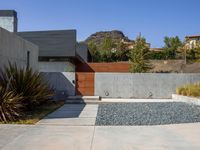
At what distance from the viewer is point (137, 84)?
23.6 metres

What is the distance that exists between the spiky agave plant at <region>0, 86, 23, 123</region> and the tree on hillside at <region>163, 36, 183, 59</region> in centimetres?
5048

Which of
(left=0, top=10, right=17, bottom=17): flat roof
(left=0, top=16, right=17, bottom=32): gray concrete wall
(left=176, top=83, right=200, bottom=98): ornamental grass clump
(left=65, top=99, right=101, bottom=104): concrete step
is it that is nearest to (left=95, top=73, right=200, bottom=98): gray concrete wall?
(left=176, top=83, right=200, bottom=98): ornamental grass clump

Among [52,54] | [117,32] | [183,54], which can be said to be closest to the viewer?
[52,54]

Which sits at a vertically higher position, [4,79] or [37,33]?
[37,33]

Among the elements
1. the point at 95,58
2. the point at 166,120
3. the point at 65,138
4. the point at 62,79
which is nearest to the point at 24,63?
the point at 62,79

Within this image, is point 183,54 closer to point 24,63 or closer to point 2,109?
point 24,63

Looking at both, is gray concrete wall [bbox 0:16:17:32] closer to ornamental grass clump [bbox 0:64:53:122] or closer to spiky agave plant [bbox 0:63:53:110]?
ornamental grass clump [bbox 0:64:53:122]

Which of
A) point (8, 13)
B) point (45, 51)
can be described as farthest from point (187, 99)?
point (45, 51)

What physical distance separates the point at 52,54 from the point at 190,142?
23028 millimetres

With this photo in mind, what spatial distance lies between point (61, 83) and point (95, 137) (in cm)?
1450

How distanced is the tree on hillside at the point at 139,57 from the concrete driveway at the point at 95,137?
27650 millimetres

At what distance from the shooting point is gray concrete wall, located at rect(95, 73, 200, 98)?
23.5 metres

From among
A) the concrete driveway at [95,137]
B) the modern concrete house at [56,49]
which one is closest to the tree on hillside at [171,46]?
the modern concrete house at [56,49]

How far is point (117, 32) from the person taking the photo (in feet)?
470
